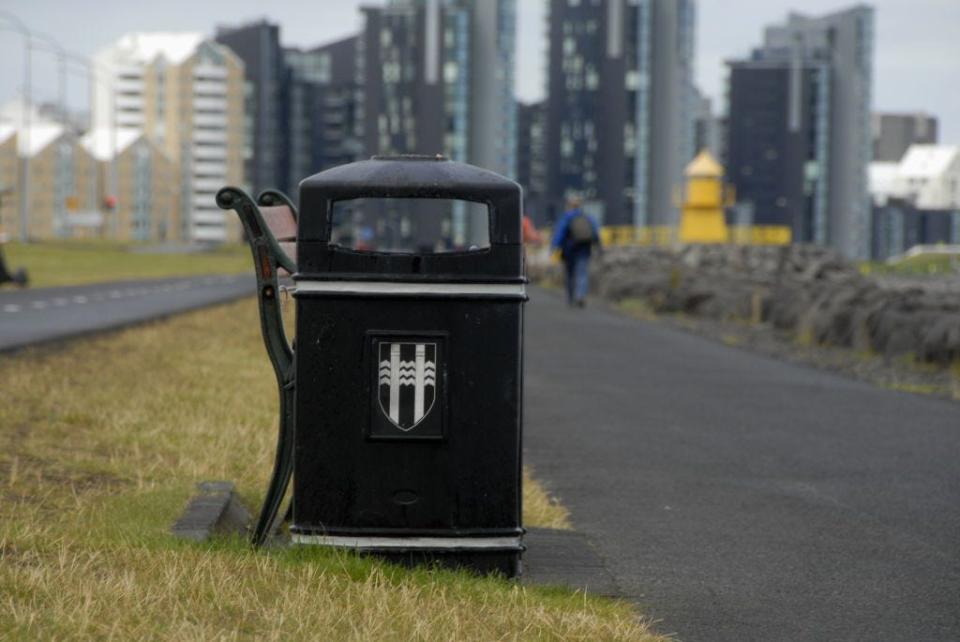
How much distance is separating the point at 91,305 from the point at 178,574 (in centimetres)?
2090

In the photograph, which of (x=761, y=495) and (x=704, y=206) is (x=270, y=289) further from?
(x=704, y=206)

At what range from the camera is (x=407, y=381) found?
5.58 metres

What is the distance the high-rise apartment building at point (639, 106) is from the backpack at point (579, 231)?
116 meters

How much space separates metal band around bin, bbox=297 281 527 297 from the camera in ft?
18.3

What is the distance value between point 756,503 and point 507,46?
140671mm

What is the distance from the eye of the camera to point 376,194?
5562mm

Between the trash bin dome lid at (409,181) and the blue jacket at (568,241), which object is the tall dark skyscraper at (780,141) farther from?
the trash bin dome lid at (409,181)

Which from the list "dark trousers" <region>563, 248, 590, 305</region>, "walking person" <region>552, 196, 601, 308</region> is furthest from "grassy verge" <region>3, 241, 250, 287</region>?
"walking person" <region>552, 196, 601, 308</region>

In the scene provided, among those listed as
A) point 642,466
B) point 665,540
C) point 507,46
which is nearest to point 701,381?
point 642,466

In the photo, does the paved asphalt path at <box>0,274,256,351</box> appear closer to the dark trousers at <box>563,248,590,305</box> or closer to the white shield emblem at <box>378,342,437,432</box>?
the dark trousers at <box>563,248,590,305</box>

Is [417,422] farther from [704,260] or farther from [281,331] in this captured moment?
[704,260]

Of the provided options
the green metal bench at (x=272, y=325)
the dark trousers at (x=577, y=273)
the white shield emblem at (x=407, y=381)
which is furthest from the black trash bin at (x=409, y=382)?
the dark trousers at (x=577, y=273)

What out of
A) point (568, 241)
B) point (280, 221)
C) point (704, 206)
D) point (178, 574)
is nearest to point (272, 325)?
point (280, 221)

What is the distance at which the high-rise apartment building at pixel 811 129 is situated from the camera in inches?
6442
